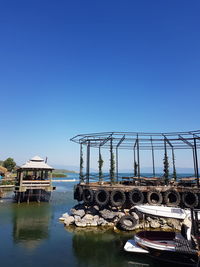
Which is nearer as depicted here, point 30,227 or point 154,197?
point 30,227

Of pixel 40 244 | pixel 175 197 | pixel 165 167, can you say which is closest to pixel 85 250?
pixel 40 244

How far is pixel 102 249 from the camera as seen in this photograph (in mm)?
10727

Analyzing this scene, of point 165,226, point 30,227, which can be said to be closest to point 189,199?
point 165,226

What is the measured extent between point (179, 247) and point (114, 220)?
662cm

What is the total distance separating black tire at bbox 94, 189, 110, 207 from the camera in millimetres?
15500

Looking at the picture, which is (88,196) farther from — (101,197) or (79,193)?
(101,197)

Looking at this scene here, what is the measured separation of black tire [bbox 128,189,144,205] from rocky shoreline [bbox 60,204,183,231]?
71cm

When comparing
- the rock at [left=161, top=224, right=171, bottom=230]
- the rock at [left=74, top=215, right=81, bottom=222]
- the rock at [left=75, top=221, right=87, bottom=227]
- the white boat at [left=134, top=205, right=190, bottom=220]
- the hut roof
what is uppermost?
the hut roof

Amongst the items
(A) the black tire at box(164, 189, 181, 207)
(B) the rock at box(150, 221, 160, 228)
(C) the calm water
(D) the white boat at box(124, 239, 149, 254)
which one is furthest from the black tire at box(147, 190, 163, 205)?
(D) the white boat at box(124, 239, 149, 254)

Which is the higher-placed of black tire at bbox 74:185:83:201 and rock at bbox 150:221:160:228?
black tire at bbox 74:185:83:201

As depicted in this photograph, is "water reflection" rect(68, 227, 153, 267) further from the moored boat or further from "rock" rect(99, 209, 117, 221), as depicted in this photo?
the moored boat

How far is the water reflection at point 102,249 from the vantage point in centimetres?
925

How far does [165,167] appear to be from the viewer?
19.5 metres

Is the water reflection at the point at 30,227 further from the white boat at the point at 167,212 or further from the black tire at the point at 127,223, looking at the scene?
the white boat at the point at 167,212
